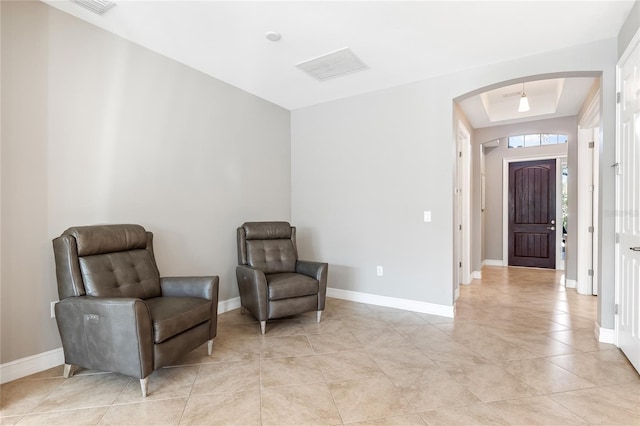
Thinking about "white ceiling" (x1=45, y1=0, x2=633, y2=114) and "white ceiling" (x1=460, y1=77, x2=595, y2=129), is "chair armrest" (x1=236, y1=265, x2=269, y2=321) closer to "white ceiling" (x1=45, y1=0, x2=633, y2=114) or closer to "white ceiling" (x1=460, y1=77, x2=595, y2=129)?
"white ceiling" (x1=45, y1=0, x2=633, y2=114)

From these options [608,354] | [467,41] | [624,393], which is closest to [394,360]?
[624,393]

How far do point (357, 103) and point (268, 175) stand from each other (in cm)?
153

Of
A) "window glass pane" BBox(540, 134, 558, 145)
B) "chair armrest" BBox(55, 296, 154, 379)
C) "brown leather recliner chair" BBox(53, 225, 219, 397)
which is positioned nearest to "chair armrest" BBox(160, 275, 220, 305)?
"brown leather recliner chair" BBox(53, 225, 219, 397)

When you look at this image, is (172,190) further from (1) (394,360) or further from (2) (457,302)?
(2) (457,302)

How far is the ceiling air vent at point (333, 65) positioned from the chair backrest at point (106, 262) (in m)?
2.28

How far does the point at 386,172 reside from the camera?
12.8 feet

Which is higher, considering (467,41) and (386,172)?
(467,41)

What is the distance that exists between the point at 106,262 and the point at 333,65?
2735 mm

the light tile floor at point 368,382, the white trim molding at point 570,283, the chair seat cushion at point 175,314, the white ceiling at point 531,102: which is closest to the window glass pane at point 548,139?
the white ceiling at point 531,102

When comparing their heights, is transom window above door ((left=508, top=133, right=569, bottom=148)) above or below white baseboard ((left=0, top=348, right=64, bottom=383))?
above

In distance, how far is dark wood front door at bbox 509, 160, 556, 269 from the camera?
6.13 metres

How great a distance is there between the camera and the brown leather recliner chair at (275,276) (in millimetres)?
2994

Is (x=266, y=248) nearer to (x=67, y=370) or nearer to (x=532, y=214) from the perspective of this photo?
(x=67, y=370)

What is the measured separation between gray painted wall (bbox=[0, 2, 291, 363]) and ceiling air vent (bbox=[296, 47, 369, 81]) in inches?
41.7
